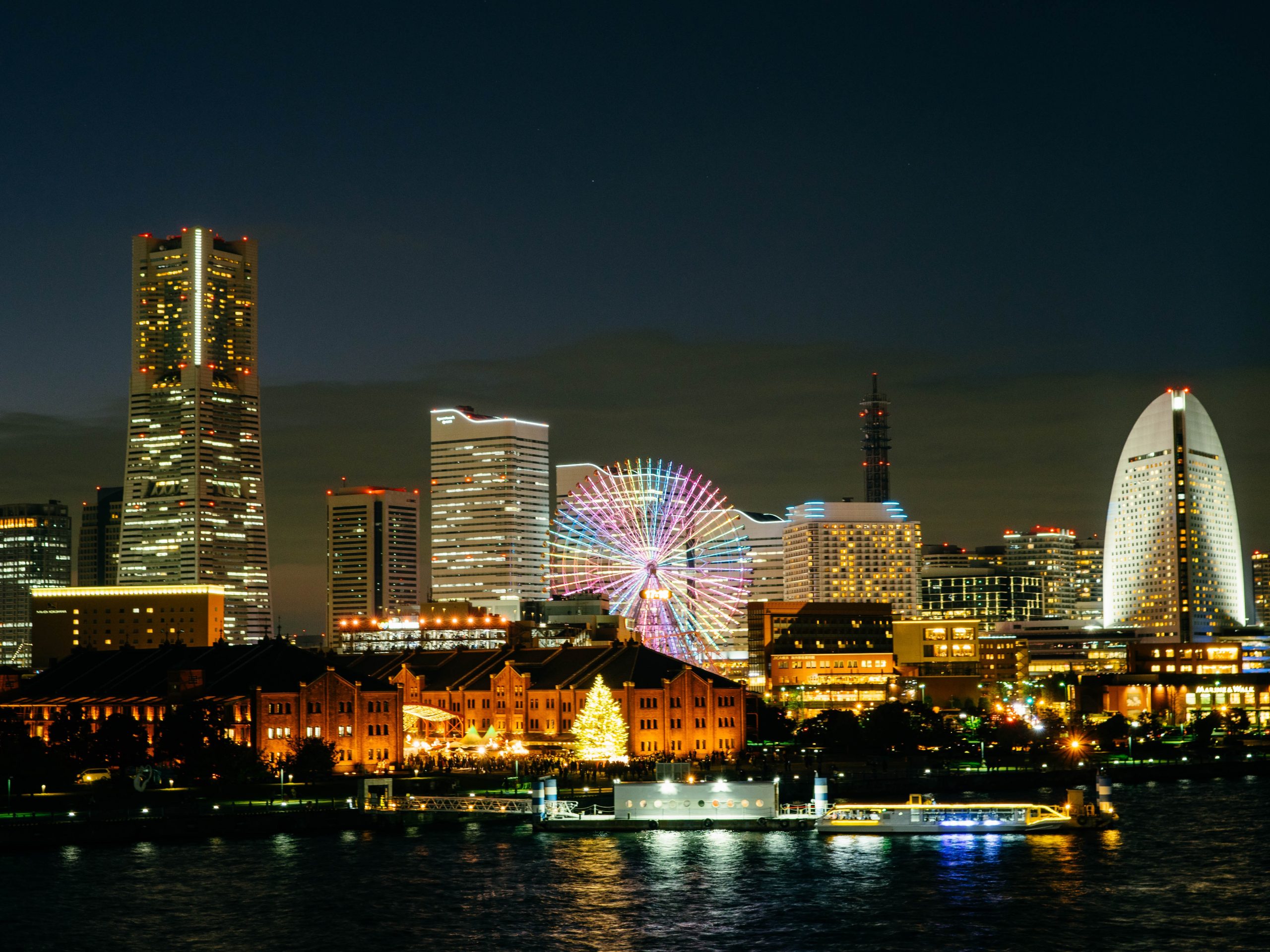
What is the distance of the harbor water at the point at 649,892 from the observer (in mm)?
78750

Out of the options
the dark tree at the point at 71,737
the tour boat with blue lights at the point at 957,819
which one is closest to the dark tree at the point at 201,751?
the dark tree at the point at 71,737

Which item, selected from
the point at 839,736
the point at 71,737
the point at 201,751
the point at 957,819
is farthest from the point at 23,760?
the point at 839,736

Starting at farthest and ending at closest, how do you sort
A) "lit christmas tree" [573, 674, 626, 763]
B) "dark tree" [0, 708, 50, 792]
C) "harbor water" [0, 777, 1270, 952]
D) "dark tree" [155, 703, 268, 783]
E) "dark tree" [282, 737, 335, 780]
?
"lit christmas tree" [573, 674, 626, 763], "dark tree" [282, 737, 335, 780], "dark tree" [155, 703, 268, 783], "dark tree" [0, 708, 50, 792], "harbor water" [0, 777, 1270, 952]

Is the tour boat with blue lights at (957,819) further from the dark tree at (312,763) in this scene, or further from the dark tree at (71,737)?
the dark tree at (71,737)

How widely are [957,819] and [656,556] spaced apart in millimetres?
67704

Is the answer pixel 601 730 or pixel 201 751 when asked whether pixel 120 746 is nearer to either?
pixel 201 751

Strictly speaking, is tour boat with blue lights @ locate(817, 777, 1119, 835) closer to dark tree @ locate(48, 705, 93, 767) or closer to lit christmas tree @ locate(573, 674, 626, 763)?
lit christmas tree @ locate(573, 674, 626, 763)

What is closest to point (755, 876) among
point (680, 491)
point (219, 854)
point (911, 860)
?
point (911, 860)

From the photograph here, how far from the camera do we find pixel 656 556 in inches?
7037

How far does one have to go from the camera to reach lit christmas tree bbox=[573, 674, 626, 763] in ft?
504

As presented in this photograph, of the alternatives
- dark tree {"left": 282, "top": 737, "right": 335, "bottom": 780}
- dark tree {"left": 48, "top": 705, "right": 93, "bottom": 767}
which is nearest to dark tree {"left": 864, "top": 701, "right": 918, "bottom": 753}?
dark tree {"left": 282, "top": 737, "right": 335, "bottom": 780}

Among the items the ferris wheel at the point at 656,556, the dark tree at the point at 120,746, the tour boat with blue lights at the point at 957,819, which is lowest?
the tour boat with blue lights at the point at 957,819

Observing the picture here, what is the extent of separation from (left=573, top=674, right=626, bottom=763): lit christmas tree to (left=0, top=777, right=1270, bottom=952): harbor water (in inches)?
1484

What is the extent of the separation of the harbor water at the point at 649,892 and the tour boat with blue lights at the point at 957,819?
1244mm
